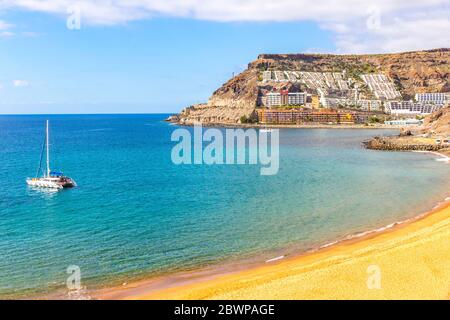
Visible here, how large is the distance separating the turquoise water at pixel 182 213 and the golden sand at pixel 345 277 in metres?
2.41

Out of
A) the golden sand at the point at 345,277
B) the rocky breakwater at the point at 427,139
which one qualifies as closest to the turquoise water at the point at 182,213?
the golden sand at the point at 345,277

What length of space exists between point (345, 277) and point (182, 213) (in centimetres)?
1756

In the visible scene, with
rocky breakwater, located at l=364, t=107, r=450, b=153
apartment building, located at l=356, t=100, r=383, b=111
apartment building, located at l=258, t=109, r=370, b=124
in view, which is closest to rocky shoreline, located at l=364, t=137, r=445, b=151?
rocky breakwater, located at l=364, t=107, r=450, b=153

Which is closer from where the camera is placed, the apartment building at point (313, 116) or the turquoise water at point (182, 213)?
the turquoise water at point (182, 213)

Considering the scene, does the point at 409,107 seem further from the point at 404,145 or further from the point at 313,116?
the point at 404,145

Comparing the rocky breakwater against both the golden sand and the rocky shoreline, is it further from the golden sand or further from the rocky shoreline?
the golden sand

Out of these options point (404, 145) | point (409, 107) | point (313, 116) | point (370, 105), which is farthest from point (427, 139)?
point (409, 107)

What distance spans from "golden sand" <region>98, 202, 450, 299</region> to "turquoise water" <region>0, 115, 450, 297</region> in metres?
2.41

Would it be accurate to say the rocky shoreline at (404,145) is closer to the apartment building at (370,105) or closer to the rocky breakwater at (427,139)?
the rocky breakwater at (427,139)

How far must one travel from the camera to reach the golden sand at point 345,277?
18875mm

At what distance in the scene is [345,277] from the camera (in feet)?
67.9

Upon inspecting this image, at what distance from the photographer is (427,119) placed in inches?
4980

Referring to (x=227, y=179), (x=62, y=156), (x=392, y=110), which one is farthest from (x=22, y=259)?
(x=392, y=110)

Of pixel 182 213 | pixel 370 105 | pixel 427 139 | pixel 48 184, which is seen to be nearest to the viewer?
pixel 182 213
